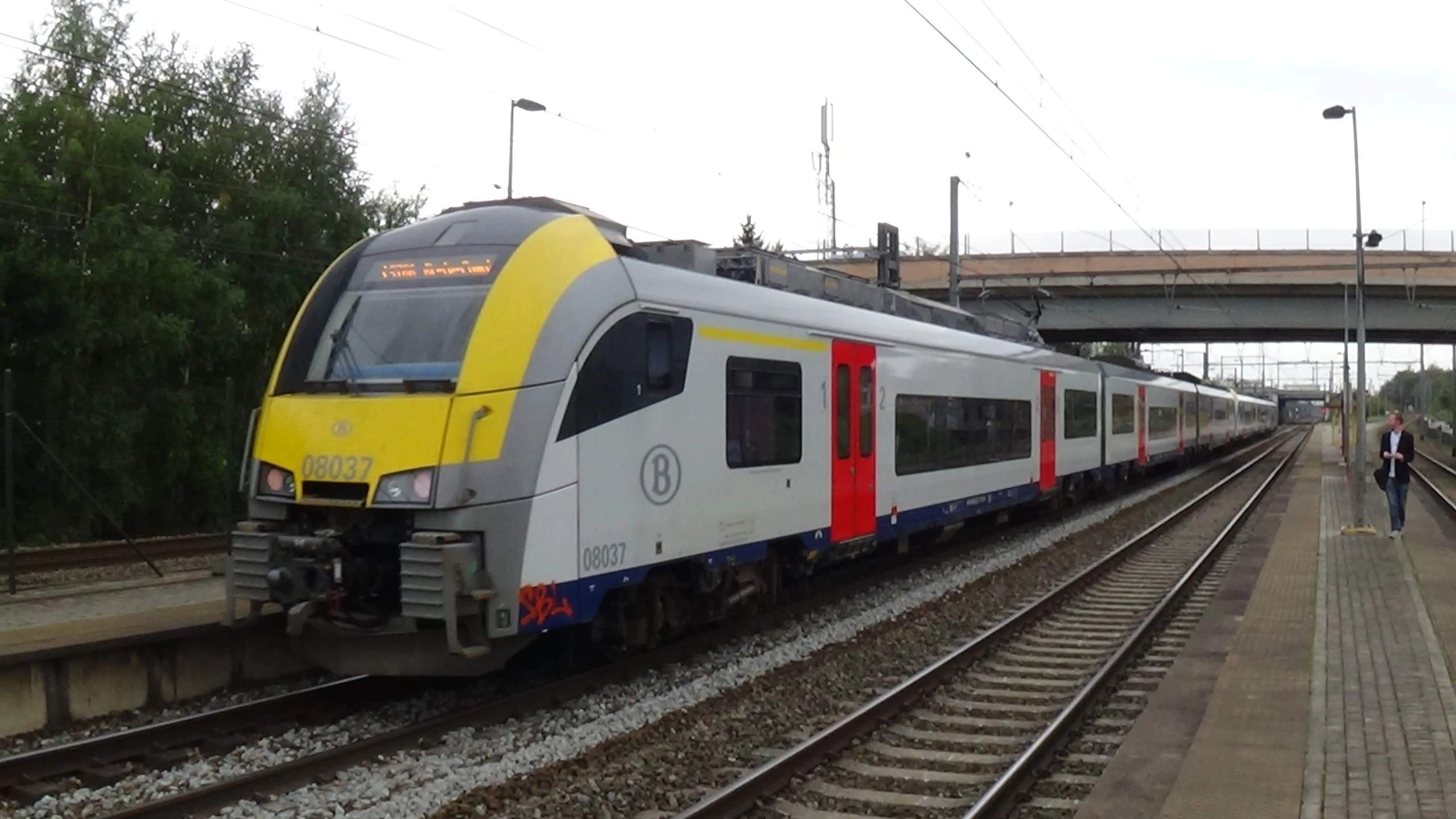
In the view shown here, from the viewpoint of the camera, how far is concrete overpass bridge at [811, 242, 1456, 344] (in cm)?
3706

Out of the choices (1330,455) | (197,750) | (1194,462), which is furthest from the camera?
(1330,455)

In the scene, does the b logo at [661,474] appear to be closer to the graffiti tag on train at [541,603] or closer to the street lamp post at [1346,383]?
the graffiti tag on train at [541,603]

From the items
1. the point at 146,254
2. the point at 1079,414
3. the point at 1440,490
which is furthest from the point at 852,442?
the point at 1440,490

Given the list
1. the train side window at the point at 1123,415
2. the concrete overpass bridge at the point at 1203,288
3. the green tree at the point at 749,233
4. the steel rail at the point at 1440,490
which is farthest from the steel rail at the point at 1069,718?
the green tree at the point at 749,233

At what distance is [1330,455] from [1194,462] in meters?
14.0

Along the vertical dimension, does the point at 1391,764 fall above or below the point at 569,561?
below

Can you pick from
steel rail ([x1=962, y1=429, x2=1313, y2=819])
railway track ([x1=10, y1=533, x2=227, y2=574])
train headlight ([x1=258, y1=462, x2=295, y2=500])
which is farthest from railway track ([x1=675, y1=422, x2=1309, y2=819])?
railway track ([x1=10, y1=533, x2=227, y2=574])

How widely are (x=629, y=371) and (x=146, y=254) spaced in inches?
661

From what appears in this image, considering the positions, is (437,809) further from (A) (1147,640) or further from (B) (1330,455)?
(B) (1330,455)

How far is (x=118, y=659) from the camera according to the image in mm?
8148

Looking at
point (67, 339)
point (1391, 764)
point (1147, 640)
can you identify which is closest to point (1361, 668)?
point (1147, 640)

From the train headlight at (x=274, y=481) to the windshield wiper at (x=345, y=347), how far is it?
69cm

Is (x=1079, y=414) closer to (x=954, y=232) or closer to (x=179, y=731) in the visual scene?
(x=954, y=232)

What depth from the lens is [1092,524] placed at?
20.9m
